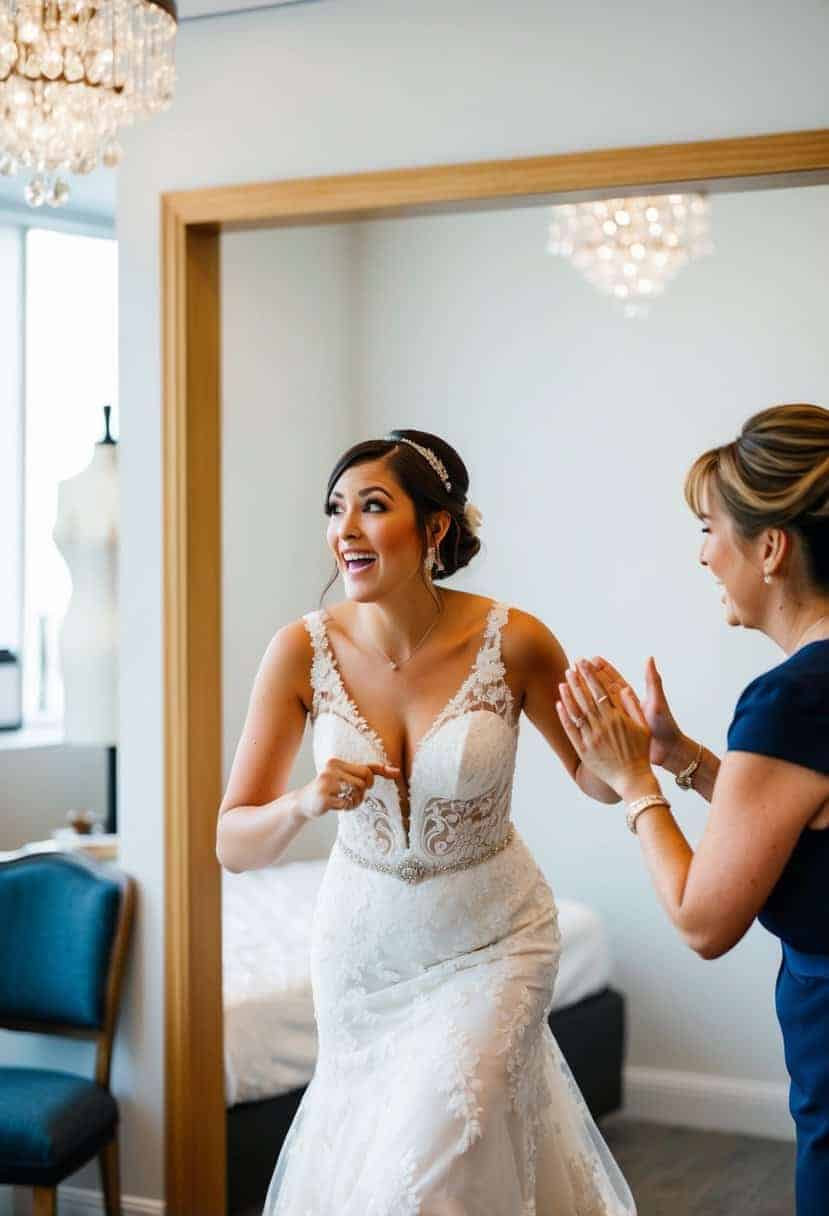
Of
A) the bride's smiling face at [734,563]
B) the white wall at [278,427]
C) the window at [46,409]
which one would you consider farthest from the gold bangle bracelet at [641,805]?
the window at [46,409]

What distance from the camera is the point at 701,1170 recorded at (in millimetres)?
4832

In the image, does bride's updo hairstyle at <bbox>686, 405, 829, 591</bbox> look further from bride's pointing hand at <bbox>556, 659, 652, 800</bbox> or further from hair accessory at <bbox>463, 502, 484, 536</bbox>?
hair accessory at <bbox>463, 502, 484, 536</bbox>

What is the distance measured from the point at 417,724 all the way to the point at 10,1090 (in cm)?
151

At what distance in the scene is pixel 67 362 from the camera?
20.5 ft

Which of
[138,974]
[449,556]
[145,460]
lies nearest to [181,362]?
[145,460]

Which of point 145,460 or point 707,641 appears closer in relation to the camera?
point 145,460

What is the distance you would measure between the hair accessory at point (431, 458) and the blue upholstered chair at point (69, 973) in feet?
5.12

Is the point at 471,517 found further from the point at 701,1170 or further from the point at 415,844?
the point at 701,1170

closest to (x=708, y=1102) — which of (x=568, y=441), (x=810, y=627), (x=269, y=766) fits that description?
(x=568, y=441)

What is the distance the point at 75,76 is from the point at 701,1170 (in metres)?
3.54

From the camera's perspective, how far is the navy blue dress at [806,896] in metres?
1.99

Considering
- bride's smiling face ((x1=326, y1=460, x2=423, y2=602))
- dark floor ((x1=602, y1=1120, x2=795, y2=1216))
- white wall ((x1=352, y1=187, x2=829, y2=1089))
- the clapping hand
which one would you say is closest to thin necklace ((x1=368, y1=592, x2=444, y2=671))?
bride's smiling face ((x1=326, y1=460, x2=423, y2=602))

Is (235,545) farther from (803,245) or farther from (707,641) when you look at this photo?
(803,245)

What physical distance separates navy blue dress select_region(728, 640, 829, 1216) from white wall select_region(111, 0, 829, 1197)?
1.74 meters
